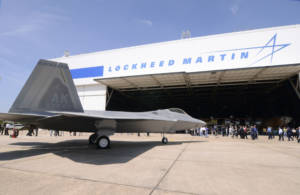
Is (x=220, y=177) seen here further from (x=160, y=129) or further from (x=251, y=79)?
(x=251, y=79)

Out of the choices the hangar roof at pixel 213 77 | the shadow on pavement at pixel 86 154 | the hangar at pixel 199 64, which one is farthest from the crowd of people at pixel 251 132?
the shadow on pavement at pixel 86 154

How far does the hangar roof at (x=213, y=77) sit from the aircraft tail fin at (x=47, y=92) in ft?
53.0

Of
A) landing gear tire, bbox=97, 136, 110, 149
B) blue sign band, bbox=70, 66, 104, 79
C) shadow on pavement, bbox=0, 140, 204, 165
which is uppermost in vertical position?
blue sign band, bbox=70, 66, 104, 79

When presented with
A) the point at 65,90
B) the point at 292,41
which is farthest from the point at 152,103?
the point at 65,90

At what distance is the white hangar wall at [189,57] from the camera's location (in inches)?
739

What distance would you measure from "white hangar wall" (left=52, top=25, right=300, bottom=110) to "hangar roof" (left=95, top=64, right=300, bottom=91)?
0.67 metres

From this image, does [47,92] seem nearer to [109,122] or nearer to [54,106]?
[54,106]

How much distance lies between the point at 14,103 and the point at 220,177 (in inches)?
300

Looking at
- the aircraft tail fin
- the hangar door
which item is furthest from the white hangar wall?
the aircraft tail fin

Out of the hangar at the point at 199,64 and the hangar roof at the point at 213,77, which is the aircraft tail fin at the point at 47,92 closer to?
the hangar at the point at 199,64

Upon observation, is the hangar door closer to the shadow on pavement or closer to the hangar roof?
the hangar roof

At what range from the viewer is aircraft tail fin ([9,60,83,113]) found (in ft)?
21.2

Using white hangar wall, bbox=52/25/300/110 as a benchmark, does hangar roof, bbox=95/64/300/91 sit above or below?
below

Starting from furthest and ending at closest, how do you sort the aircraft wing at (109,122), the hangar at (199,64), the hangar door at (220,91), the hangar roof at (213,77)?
the hangar door at (220,91) → the hangar roof at (213,77) → the hangar at (199,64) → the aircraft wing at (109,122)
